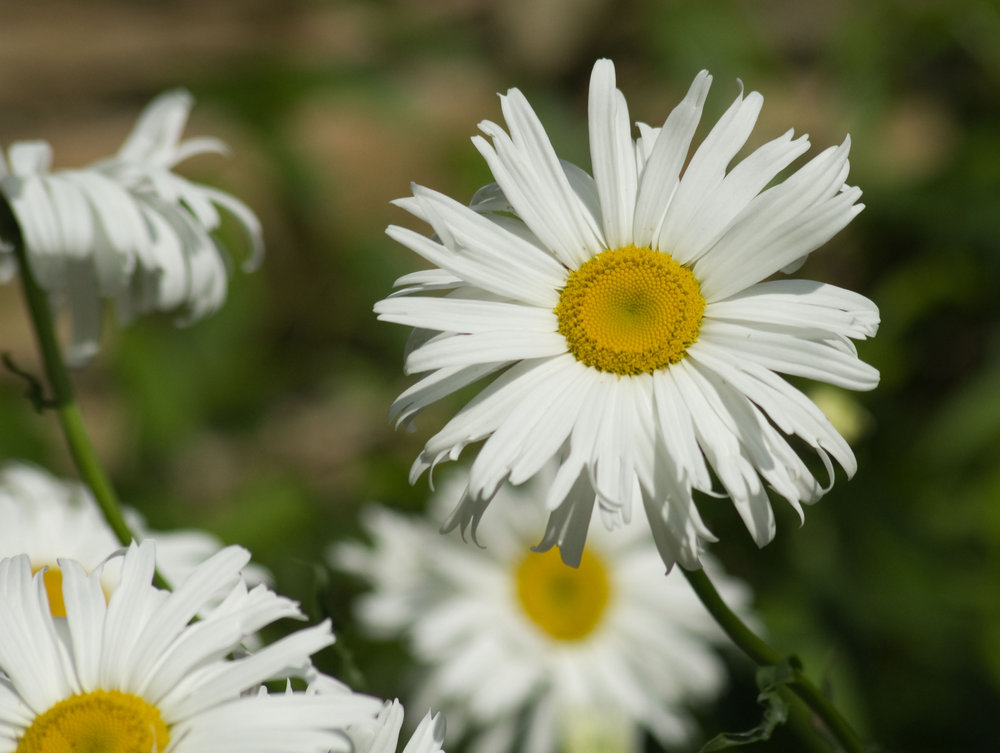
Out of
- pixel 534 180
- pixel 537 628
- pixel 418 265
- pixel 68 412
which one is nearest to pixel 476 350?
pixel 534 180

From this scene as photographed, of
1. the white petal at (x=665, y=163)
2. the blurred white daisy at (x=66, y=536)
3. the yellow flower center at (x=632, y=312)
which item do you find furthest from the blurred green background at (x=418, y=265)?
the white petal at (x=665, y=163)

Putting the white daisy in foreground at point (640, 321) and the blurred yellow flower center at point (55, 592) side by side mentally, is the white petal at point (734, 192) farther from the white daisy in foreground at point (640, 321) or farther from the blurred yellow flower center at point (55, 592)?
the blurred yellow flower center at point (55, 592)

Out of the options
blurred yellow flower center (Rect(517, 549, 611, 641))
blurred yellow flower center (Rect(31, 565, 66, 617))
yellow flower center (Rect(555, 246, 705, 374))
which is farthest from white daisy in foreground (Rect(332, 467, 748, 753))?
yellow flower center (Rect(555, 246, 705, 374))

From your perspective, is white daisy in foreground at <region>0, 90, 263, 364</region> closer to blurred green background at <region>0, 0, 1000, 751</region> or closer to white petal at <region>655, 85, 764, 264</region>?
blurred green background at <region>0, 0, 1000, 751</region>

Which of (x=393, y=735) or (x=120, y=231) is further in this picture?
(x=120, y=231)

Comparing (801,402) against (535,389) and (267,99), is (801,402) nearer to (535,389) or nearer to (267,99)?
(535,389)

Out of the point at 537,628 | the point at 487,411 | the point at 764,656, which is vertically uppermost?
the point at 487,411

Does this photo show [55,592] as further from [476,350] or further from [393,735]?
[476,350]
